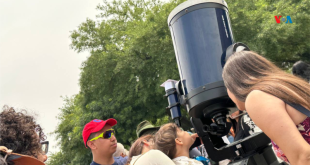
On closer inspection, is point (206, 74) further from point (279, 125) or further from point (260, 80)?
point (279, 125)

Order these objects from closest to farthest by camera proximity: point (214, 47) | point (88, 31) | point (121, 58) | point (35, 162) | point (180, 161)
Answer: point (35, 162) → point (214, 47) → point (180, 161) → point (121, 58) → point (88, 31)

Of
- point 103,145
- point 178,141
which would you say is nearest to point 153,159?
point 178,141

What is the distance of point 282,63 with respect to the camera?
10.3m

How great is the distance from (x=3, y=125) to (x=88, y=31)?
11.4m

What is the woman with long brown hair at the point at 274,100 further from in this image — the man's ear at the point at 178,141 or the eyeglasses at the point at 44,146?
the eyeglasses at the point at 44,146

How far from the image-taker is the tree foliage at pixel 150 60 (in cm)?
847

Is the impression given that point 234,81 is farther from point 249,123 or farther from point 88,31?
point 88,31

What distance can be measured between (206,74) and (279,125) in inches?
42.5

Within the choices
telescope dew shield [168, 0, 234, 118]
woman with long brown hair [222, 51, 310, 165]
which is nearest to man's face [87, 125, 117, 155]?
telescope dew shield [168, 0, 234, 118]

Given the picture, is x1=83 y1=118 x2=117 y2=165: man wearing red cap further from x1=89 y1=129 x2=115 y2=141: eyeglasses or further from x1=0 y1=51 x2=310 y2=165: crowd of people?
x1=0 y1=51 x2=310 y2=165: crowd of people

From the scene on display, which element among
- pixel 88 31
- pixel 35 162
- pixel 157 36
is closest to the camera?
pixel 35 162

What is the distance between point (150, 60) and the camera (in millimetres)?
9531

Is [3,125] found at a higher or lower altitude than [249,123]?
higher

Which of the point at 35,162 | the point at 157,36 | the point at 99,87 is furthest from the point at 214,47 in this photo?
the point at 99,87
